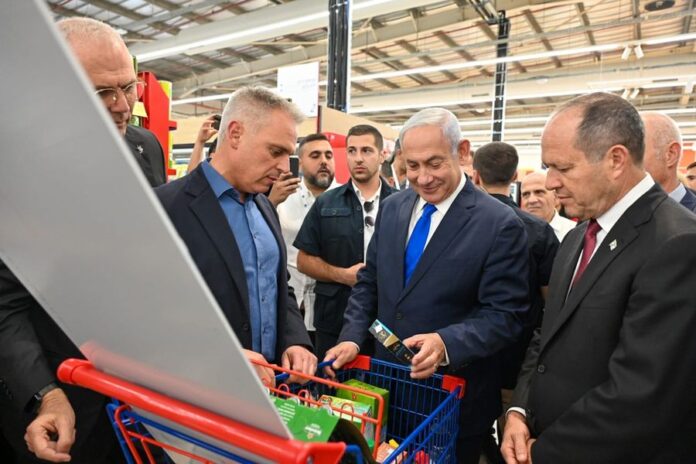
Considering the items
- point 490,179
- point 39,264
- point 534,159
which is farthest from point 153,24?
point 534,159

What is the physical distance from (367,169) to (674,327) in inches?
85.1

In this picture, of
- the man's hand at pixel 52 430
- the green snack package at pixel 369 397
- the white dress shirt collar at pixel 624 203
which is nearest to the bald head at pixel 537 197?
the white dress shirt collar at pixel 624 203

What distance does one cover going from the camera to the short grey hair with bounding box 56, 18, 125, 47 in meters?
1.39

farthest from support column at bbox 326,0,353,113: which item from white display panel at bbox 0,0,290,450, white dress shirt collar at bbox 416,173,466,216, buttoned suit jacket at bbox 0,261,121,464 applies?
white display panel at bbox 0,0,290,450

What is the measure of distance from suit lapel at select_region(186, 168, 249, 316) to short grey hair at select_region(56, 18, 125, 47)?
51 cm

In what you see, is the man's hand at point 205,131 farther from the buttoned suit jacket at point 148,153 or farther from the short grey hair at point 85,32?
the short grey hair at point 85,32

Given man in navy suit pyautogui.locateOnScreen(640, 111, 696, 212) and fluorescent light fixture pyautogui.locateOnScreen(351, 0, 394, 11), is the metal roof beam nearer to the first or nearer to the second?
fluorescent light fixture pyautogui.locateOnScreen(351, 0, 394, 11)

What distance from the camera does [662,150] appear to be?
2.52 m

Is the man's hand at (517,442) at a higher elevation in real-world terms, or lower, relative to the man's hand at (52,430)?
lower

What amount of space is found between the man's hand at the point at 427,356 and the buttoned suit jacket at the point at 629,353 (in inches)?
12.9

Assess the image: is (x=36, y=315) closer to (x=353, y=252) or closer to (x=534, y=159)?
(x=353, y=252)

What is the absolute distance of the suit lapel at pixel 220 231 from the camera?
146 cm

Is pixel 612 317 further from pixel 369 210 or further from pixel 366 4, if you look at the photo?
pixel 366 4

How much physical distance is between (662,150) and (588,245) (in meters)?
1.43
